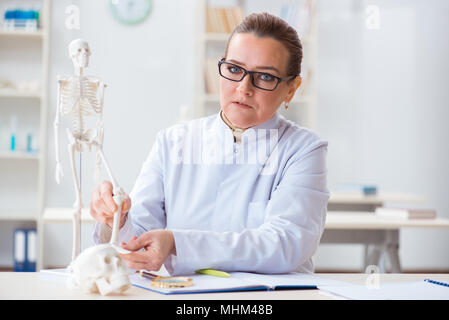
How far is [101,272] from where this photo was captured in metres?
0.84

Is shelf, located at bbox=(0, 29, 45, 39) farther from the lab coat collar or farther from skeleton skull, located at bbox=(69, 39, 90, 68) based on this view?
skeleton skull, located at bbox=(69, 39, 90, 68)

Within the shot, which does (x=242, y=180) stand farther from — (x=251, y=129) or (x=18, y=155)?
(x=18, y=155)

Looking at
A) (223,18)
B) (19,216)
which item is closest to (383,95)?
(223,18)

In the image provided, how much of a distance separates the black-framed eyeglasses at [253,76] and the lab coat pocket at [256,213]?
0.85 ft

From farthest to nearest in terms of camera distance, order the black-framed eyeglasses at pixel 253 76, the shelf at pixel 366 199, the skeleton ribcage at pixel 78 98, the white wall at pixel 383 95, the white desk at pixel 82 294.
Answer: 1. the white wall at pixel 383 95
2. the shelf at pixel 366 199
3. the black-framed eyeglasses at pixel 253 76
4. the skeleton ribcage at pixel 78 98
5. the white desk at pixel 82 294

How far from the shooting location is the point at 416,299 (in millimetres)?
848

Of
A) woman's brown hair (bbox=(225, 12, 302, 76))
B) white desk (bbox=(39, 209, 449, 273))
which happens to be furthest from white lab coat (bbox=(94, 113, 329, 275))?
white desk (bbox=(39, 209, 449, 273))

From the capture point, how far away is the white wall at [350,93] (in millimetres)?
4270

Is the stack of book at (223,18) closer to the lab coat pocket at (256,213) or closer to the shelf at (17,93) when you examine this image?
the shelf at (17,93)

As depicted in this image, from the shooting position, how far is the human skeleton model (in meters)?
0.84

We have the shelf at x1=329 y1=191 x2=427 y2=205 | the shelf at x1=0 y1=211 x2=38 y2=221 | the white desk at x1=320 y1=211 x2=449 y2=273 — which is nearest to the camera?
the white desk at x1=320 y1=211 x2=449 y2=273

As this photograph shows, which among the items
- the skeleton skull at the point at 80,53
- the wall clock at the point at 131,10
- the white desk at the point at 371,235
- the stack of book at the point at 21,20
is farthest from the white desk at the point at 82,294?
the wall clock at the point at 131,10

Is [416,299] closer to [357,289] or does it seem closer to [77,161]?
[357,289]

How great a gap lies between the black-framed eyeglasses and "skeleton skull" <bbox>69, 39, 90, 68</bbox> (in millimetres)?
353
